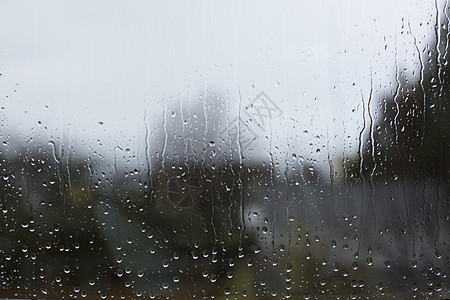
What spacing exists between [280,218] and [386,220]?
0.92 feet

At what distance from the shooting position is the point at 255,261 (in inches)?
38.9

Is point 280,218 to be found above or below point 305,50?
below

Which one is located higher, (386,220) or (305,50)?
(305,50)

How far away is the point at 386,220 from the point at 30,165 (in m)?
0.95

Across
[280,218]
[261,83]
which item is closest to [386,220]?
[280,218]

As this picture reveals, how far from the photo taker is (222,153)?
1.00m

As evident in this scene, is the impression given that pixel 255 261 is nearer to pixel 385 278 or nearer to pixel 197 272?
pixel 197 272

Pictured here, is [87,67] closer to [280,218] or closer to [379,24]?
[280,218]

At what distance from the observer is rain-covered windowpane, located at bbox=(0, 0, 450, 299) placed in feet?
3.24

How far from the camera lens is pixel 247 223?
0.99m

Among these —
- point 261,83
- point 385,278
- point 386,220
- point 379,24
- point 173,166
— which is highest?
point 379,24

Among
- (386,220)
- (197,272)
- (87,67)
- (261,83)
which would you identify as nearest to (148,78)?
(87,67)

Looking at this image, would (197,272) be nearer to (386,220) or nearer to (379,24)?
(386,220)

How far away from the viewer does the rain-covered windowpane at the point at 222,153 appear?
99cm
